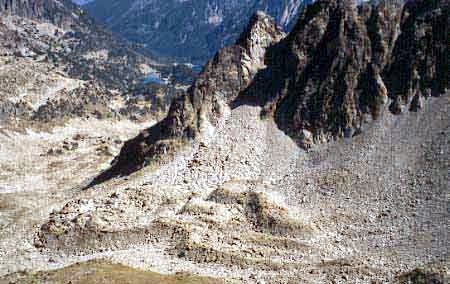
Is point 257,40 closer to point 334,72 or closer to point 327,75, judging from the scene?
point 327,75

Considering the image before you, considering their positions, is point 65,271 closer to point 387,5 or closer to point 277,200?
point 277,200

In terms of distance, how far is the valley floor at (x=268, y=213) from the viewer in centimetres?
5109

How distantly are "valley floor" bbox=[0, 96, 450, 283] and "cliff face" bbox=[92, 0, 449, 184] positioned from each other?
82.4 inches

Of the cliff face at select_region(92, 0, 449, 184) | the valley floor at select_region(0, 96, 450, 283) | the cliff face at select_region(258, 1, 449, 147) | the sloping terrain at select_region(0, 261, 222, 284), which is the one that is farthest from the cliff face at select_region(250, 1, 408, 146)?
the sloping terrain at select_region(0, 261, 222, 284)

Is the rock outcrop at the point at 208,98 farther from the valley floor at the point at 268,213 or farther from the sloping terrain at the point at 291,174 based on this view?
the valley floor at the point at 268,213

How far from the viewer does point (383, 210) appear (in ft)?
183

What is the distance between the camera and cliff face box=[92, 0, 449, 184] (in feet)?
215

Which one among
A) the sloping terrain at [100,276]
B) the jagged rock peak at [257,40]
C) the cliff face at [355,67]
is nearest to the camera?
the sloping terrain at [100,276]

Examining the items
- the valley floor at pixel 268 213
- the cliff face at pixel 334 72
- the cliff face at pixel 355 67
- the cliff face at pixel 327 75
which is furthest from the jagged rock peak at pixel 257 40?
the valley floor at pixel 268 213

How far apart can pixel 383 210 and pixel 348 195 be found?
423 cm

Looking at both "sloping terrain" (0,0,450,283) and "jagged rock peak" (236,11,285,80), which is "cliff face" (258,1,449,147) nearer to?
"sloping terrain" (0,0,450,283)

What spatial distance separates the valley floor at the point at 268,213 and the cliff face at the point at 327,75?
209 cm

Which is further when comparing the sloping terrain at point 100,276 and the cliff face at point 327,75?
the cliff face at point 327,75

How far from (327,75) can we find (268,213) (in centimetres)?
2059
